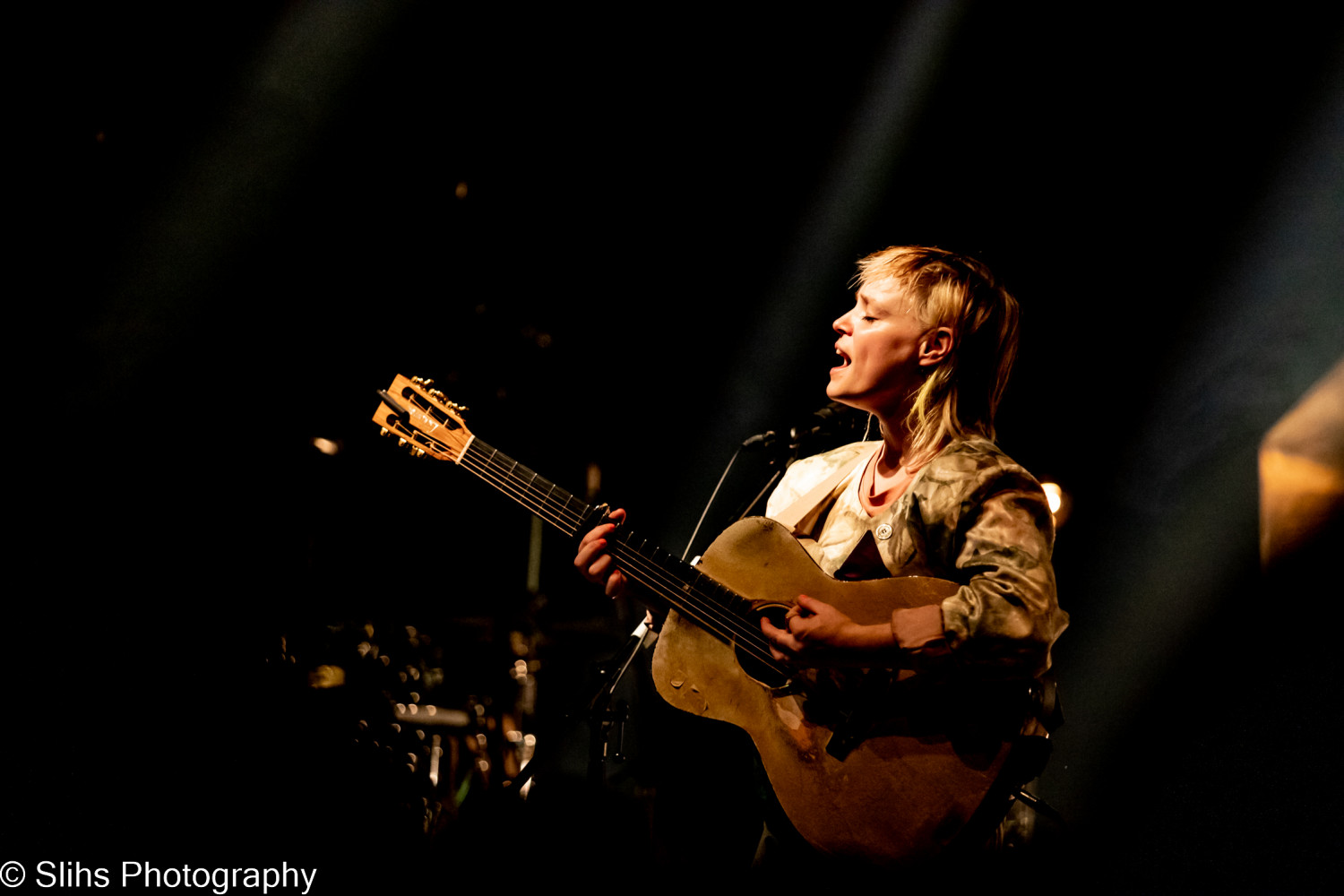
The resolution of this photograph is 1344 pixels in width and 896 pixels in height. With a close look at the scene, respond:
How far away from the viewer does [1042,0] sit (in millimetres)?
4180

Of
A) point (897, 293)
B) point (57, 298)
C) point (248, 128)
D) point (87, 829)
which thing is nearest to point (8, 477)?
point (57, 298)

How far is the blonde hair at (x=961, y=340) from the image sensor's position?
236 cm

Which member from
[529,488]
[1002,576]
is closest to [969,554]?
[1002,576]

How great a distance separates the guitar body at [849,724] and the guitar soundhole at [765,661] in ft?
0.05

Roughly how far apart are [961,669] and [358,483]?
4.39m

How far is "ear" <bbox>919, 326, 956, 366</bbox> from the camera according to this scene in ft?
7.81

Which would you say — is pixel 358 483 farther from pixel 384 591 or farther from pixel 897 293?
pixel 897 293

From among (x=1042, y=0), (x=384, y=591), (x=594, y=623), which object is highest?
(x=1042, y=0)

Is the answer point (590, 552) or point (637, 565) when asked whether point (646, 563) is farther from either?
point (590, 552)

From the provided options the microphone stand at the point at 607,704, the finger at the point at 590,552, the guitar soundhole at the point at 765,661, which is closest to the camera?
the guitar soundhole at the point at 765,661

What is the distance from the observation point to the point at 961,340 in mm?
2387

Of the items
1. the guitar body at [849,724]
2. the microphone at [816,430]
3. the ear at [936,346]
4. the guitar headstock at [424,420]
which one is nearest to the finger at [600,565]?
the guitar body at [849,724]

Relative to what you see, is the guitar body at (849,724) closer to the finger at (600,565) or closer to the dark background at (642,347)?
the finger at (600,565)

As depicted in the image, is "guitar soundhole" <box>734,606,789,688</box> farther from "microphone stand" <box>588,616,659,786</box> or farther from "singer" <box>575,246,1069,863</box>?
"microphone stand" <box>588,616,659,786</box>
